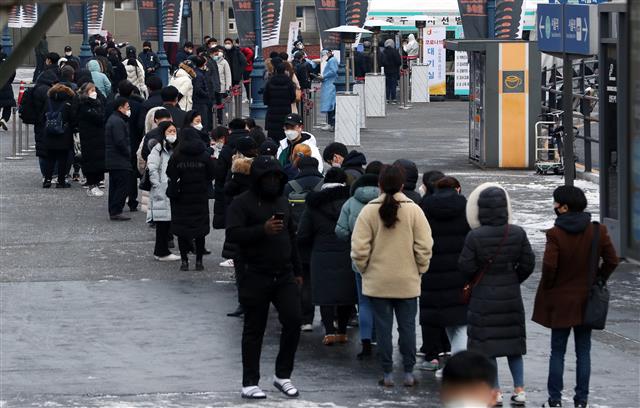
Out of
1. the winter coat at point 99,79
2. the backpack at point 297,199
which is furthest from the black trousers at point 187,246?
the winter coat at point 99,79

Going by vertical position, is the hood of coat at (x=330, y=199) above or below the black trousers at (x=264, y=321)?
above

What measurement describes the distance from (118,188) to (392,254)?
28.0 ft

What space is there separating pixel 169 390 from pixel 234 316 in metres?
2.59

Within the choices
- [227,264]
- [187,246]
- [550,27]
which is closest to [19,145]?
[227,264]

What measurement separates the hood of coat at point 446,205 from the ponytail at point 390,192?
33 cm

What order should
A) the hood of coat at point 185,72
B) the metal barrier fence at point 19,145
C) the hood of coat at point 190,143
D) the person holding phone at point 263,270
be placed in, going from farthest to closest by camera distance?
the metal barrier fence at point 19,145
the hood of coat at point 185,72
the hood of coat at point 190,143
the person holding phone at point 263,270

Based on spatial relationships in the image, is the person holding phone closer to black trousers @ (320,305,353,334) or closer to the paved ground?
the paved ground

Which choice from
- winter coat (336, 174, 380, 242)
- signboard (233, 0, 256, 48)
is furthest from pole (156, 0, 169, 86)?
winter coat (336, 174, 380, 242)

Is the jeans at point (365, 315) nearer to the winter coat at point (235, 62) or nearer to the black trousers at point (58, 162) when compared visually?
the black trousers at point (58, 162)

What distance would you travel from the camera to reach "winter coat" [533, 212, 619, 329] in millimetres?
8961

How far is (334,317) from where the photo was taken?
37.3 feet

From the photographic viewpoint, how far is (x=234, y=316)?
12.2 meters

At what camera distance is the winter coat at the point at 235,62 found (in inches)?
1281

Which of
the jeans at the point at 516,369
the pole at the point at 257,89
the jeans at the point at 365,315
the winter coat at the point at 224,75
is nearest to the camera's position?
the jeans at the point at 516,369
